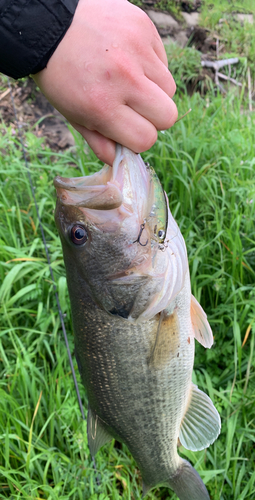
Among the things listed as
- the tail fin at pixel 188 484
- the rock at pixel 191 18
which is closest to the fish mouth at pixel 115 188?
the tail fin at pixel 188 484

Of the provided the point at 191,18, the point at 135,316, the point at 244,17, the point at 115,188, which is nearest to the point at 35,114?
the point at 191,18

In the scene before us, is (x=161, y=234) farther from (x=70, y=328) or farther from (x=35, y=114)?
(x=35, y=114)

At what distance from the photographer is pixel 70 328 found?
258 centimetres

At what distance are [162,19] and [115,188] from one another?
5867 mm

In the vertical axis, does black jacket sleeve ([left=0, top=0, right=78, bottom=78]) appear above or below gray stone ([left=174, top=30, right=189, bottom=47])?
above

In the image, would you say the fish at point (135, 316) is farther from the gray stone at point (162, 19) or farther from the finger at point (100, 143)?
the gray stone at point (162, 19)

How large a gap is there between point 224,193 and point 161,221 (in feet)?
5.75

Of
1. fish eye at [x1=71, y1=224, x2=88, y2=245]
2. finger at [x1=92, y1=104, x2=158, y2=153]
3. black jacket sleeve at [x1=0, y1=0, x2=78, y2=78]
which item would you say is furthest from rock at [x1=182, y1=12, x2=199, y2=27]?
fish eye at [x1=71, y1=224, x2=88, y2=245]

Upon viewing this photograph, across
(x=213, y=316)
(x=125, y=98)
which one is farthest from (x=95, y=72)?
(x=213, y=316)

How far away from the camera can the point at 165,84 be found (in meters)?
1.04

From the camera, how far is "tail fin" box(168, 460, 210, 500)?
5.23 feet

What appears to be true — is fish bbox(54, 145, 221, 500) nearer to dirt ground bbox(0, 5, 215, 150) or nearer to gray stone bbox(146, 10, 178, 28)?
dirt ground bbox(0, 5, 215, 150)

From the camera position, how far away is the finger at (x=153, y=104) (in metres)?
0.97

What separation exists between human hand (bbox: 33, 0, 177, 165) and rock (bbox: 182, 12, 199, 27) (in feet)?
19.5
